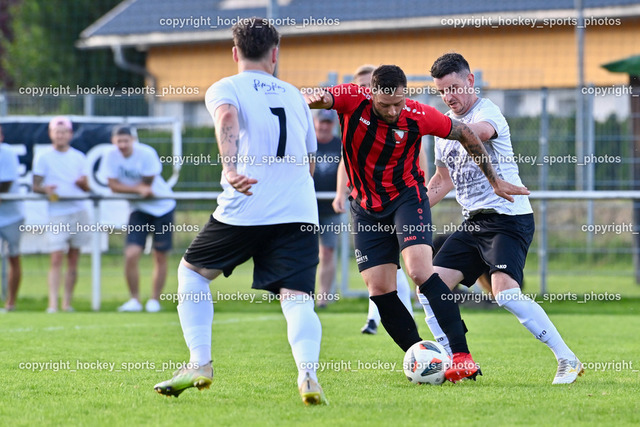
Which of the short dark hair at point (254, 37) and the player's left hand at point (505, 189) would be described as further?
the player's left hand at point (505, 189)

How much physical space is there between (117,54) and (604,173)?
59.0 feet

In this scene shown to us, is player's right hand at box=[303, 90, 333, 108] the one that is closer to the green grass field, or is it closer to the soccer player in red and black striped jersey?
the soccer player in red and black striped jersey

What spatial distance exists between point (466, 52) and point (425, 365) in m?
21.4

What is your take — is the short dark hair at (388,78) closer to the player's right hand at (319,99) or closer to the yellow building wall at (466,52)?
the player's right hand at (319,99)

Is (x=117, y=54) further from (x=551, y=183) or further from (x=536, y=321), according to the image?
(x=536, y=321)

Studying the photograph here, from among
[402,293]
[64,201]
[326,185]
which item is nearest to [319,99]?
[402,293]

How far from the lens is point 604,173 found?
1490 centimetres

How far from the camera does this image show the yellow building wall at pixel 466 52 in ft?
82.9

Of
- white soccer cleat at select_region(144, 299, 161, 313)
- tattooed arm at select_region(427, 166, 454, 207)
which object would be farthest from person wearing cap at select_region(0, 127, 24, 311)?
tattooed arm at select_region(427, 166, 454, 207)

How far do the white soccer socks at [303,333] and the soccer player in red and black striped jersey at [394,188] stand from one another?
1.15 meters

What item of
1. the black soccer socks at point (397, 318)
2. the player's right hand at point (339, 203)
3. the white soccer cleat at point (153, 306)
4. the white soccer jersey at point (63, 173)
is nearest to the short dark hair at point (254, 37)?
the black soccer socks at point (397, 318)

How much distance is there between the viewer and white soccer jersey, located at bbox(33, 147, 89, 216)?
12516mm

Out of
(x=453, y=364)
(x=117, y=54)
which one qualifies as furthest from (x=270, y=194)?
(x=117, y=54)

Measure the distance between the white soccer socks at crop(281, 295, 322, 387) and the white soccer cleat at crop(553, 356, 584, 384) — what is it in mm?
1801
